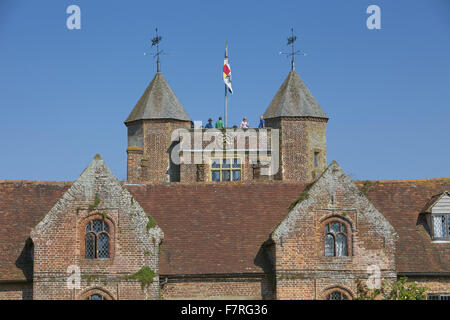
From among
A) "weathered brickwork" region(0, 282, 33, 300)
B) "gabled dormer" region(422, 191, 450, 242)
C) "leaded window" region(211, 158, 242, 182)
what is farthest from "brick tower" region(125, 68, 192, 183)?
"gabled dormer" region(422, 191, 450, 242)

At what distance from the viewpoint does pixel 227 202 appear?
1359 inches

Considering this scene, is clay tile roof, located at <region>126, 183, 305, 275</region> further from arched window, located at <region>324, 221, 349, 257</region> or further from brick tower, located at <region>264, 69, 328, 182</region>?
brick tower, located at <region>264, 69, 328, 182</region>

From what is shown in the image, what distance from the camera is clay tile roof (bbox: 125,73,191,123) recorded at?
58.3 m

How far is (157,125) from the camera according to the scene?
5791 centimetres

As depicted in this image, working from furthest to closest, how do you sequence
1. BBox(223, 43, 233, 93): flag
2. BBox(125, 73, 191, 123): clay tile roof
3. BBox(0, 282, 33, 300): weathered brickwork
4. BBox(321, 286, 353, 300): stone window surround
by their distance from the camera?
BBox(125, 73, 191, 123): clay tile roof < BBox(223, 43, 233, 93): flag < BBox(321, 286, 353, 300): stone window surround < BBox(0, 282, 33, 300): weathered brickwork

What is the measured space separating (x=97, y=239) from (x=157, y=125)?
2777cm

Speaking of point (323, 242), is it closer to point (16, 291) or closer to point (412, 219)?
point (412, 219)

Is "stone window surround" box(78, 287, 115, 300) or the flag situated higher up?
the flag

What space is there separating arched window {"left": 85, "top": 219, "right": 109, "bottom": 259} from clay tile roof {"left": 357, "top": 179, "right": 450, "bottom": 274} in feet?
38.7

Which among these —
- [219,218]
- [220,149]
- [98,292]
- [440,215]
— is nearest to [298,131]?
[220,149]

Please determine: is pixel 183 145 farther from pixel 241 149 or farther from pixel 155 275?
pixel 155 275

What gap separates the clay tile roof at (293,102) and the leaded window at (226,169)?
5.60 metres

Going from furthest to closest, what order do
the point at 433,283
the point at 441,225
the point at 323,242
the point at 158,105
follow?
the point at 158,105 → the point at 441,225 → the point at 433,283 → the point at 323,242

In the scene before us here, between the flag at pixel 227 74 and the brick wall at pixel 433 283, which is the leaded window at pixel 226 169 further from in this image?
the brick wall at pixel 433 283
